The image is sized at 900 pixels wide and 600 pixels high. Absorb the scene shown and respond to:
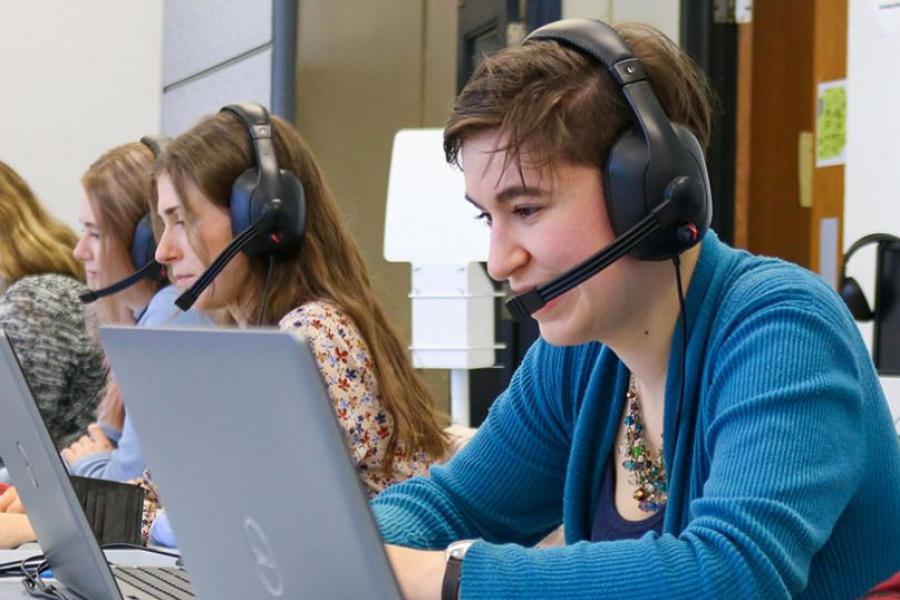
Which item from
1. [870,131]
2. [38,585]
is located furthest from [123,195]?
[870,131]

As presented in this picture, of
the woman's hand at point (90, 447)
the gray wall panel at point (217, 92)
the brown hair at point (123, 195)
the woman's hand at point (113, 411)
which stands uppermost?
the gray wall panel at point (217, 92)

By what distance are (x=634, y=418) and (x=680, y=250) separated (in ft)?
0.62

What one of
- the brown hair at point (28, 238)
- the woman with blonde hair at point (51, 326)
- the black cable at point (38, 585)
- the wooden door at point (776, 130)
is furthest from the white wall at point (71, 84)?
the black cable at point (38, 585)

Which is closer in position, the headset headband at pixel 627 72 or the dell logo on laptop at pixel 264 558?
the dell logo on laptop at pixel 264 558

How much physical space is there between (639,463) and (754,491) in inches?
9.8

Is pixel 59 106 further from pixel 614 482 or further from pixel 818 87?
pixel 614 482

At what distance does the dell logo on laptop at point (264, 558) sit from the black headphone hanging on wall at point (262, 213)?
3.32 ft

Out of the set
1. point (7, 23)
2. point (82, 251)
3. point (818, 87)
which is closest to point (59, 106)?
point (7, 23)

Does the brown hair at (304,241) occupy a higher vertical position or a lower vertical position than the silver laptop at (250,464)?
higher

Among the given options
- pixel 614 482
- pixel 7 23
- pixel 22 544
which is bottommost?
pixel 22 544

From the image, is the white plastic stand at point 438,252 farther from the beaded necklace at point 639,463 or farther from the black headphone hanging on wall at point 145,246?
the beaded necklace at point 639,463

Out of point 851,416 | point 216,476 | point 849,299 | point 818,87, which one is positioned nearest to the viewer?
point 216,476

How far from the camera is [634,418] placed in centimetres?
114

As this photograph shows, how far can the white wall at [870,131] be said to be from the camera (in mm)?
2600
